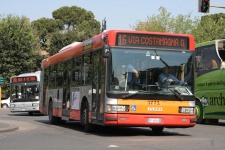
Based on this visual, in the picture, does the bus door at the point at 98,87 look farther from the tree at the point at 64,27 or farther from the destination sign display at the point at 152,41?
the tree at the point at 64,27

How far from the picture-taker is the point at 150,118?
1417 centimetres

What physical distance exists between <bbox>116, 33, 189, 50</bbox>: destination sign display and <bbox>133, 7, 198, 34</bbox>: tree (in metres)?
44.2

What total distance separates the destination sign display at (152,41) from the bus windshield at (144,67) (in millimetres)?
181

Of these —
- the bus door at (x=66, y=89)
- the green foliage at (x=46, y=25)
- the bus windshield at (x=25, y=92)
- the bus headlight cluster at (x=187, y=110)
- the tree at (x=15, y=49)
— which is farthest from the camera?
the green foliage at (x=46, y=25)

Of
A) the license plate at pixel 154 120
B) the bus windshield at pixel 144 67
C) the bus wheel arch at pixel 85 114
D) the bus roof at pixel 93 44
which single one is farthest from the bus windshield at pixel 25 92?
the license plate at pixel 154 120

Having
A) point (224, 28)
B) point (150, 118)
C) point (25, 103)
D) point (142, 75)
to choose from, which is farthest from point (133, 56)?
point (224, 28)

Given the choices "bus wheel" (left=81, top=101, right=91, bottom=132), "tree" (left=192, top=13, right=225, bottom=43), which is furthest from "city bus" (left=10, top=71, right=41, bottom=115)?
"tree" (left=192, top=13, right=225, bottom=43)

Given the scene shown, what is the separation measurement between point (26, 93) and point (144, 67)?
2032 cm

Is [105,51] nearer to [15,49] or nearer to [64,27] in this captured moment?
[15,49]

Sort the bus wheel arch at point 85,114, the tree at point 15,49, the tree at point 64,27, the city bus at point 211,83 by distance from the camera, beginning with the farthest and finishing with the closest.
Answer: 1. the tree at point 64,27
2. the tree at point 15,49
3. the city bus at point 211,83
4. the bus wheel arch at point 85,114

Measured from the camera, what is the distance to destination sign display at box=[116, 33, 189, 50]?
14.5 m

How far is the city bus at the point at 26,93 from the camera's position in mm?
32906

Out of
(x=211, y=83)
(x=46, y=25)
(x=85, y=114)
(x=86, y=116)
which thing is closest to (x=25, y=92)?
(x=211, y=83)

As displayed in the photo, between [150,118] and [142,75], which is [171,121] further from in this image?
[142,75]
